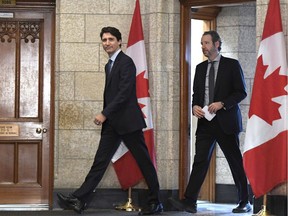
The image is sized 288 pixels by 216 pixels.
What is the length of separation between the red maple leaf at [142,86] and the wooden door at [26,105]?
123 cm

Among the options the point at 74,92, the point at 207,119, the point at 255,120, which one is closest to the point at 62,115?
the point at 74,92

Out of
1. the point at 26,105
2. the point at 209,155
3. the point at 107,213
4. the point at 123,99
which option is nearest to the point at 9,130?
the point at 26,105

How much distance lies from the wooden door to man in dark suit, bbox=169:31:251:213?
6.18ft

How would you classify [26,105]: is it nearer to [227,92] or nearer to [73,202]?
[73,202]

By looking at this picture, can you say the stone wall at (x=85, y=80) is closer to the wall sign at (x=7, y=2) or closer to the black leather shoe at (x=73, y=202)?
the wall sign at (x=7, y=2)

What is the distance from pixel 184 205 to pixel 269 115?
136cm

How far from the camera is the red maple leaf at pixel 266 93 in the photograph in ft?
26.6

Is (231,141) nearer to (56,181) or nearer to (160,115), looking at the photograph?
(160,115)

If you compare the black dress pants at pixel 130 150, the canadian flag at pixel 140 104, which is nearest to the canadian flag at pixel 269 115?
the black dress pants at pixel 130 150

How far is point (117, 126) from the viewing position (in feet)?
27.5

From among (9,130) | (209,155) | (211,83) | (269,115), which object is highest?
(211,83)

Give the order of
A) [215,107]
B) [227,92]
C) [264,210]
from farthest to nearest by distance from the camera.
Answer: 1. [227,92]
2. [215,107]
3. [264,210]

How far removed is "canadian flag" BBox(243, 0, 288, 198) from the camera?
8094mm

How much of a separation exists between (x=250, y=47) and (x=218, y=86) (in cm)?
172
